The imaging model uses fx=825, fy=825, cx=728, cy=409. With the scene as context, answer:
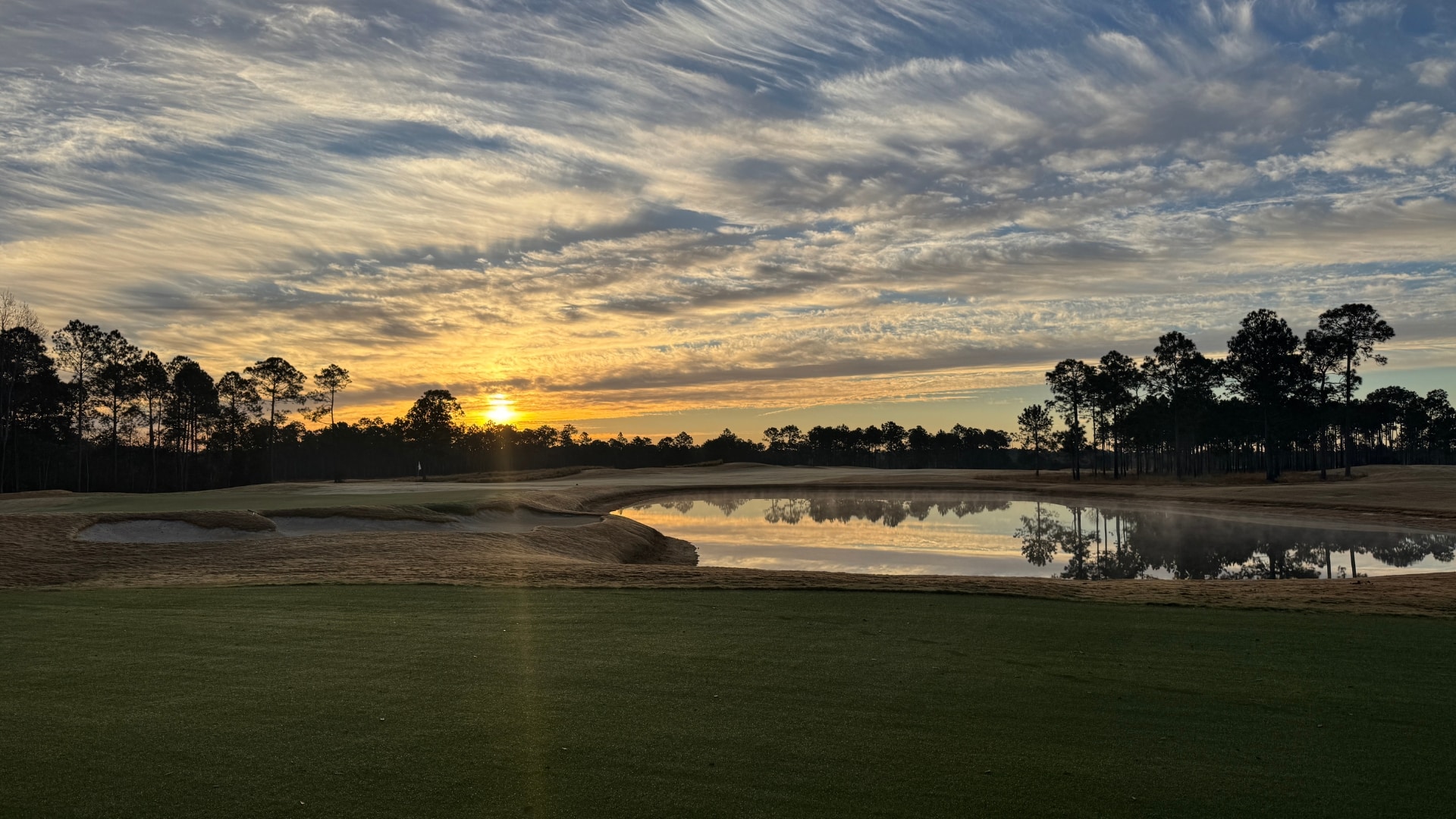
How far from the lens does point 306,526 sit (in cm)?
2869

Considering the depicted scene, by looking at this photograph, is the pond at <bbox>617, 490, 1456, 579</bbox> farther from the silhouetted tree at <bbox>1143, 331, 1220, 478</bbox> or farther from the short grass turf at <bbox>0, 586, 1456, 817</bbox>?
the silhouetted tree at <bbox>1143, 331, 1220, 478</bbox>

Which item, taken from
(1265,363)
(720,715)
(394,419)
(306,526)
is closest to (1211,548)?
(720,715)

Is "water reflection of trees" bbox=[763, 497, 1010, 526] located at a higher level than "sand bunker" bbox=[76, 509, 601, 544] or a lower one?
lower

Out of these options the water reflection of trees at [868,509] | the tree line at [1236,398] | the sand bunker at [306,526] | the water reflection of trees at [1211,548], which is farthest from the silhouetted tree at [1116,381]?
the sand bunker at [306,526]

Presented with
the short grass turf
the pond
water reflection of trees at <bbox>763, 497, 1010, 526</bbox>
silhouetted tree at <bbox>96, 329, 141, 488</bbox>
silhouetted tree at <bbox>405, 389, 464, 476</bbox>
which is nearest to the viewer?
the short grass turf

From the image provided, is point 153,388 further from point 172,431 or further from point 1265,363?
point 1265,363

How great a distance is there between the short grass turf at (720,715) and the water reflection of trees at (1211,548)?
49.0 ft

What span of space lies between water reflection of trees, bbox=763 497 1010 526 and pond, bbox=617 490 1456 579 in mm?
203

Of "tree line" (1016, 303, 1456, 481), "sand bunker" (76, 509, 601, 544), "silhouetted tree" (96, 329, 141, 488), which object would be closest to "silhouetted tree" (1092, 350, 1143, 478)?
"tree line" (1016, 303, 1456, 481)

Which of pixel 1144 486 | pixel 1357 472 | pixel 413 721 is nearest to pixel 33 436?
pixel 413 721

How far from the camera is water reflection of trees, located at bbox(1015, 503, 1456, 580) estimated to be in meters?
26.0

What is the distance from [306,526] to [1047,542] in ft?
95.1

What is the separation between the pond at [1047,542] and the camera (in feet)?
86.2

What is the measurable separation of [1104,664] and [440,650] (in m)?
Answer: 8.03
